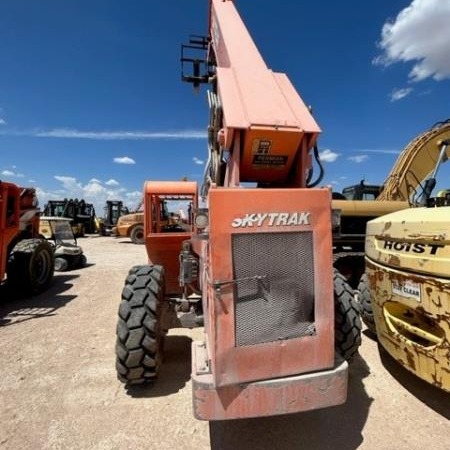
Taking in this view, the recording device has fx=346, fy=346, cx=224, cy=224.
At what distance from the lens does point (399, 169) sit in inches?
339

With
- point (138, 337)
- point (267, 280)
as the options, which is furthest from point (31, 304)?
point (267, 280)

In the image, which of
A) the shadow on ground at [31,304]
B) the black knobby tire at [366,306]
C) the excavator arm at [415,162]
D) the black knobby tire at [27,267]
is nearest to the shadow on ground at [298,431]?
the black knobby tire at [366,306]

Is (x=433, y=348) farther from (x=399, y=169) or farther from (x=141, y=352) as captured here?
(x=399, y=169)

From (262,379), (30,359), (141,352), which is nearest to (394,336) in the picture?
(262,379)

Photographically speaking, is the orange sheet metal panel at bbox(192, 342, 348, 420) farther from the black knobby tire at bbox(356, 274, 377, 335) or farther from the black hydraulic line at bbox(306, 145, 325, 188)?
the black knobby tire at bbox(356, 274, 377, 335)

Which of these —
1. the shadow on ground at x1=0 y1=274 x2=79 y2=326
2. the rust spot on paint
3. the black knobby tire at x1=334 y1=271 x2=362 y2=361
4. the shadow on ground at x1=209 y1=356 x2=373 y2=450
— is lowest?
the shadow on ground at x1=209 y1=356 x2=373 y2=450

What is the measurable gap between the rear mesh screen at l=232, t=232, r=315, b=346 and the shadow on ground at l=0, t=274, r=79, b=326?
15.8 ft

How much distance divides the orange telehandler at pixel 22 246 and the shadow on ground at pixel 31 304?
225 mm

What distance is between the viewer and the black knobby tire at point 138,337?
10.0 feet

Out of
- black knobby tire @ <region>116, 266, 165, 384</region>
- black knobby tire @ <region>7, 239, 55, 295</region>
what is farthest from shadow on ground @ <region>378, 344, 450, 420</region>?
black knobby tire @ <region>7, 239, 55, 295</region>

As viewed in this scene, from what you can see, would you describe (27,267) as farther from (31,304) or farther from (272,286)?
(272,286)

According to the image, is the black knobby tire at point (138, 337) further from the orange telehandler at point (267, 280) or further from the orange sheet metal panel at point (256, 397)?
the orange sheet metal panel at point (256, 397)

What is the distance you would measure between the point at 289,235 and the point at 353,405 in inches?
73.4

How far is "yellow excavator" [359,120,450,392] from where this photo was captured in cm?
258
